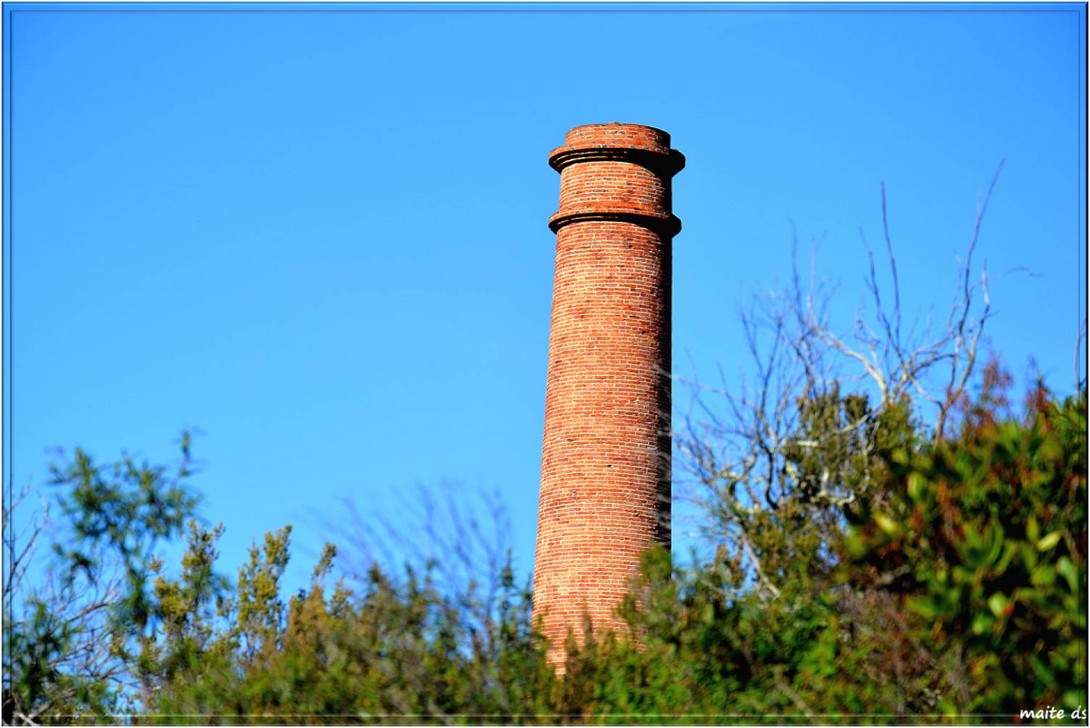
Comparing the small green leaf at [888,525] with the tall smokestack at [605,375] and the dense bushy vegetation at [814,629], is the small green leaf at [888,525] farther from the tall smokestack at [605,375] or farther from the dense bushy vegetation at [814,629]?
the tall smokestack at [605,375]

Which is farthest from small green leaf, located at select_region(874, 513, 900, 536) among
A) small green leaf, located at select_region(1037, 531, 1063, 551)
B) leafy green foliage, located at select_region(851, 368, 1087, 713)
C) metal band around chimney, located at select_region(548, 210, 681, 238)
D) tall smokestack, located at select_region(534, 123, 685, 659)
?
metal band around chimney, located at select_region(548, 210, 681, 238)

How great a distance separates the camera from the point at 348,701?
1459 cm

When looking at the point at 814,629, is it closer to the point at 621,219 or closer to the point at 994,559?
the point at 994,559

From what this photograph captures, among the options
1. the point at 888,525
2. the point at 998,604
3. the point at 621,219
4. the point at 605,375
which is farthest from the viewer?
the point at 621,219

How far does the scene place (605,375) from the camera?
19.2 meters

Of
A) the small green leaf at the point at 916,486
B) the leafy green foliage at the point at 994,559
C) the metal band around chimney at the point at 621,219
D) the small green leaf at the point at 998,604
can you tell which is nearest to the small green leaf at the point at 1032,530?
the leafy green foliage at the point at 994,559

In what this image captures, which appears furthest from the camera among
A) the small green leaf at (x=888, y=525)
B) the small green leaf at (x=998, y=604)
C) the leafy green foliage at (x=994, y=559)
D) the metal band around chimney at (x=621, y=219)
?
the metal band around chimney at (x=621, y=219)

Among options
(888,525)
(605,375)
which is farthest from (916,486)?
(605,375)

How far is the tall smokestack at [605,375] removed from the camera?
18.7 m

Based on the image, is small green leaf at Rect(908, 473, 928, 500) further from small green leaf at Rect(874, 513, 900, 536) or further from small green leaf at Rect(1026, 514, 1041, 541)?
small green leaf at Rect(1026, 514, 1041, 541)

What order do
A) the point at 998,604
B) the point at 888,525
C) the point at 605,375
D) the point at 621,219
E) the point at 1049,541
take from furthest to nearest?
the point at 621,219 → the point at 605,375 → the point at 888,525 → the point at 1049,541 → the point at 998,604

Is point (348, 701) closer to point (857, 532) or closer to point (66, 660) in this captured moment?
point (857, 532)

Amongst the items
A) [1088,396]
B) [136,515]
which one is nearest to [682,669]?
[1088,396]

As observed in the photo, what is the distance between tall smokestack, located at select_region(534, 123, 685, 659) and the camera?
1869 centimetres
